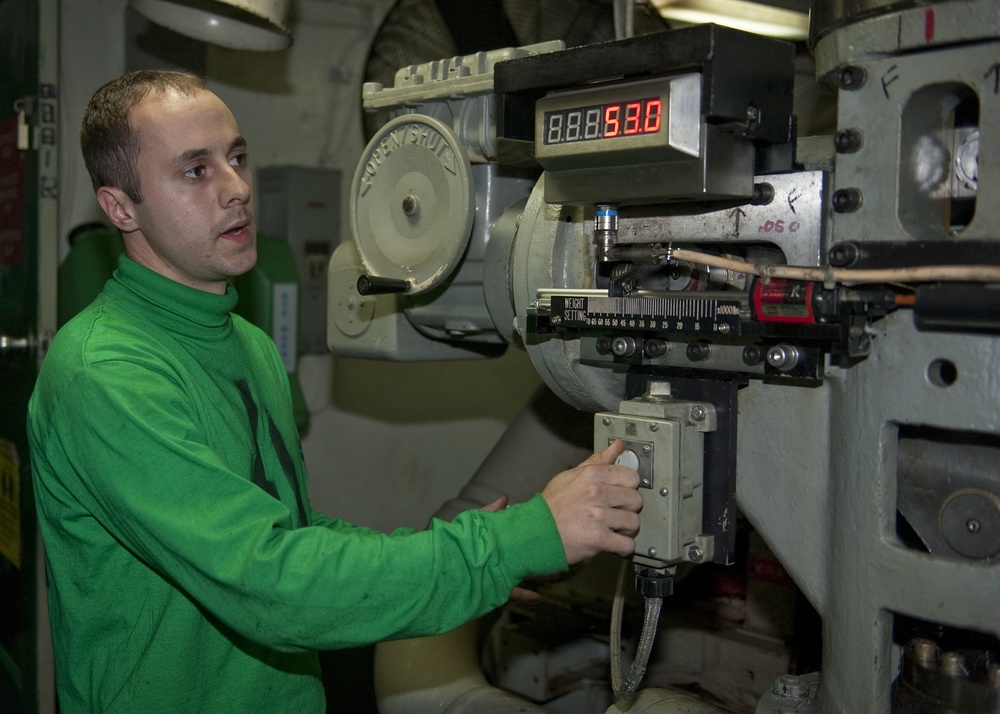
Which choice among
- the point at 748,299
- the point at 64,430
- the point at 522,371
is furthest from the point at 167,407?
the point at 522,371

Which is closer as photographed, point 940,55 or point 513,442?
point 940,55

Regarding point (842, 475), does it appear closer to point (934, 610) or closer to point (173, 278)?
point (934, 610)

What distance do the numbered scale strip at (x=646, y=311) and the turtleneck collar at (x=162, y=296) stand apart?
537 millimetres

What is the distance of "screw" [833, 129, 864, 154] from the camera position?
45.6 inches

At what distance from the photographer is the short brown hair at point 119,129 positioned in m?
1.50

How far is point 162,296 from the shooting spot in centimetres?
149

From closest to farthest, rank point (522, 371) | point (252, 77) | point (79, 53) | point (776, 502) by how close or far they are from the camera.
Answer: point (776, 502)
point (79, 53)
point (252, 77)
point (522, 371)

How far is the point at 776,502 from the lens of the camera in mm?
1325

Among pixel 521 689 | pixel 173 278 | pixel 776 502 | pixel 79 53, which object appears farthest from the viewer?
pixel 79 53

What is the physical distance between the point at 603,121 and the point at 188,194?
67cm

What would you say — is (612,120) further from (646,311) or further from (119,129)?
(119,129)

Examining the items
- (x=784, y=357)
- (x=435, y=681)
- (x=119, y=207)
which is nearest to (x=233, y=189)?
(x=119, y=207)

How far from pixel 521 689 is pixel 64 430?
4.73 ft

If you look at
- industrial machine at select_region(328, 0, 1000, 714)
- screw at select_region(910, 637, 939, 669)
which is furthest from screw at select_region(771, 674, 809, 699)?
screw at select_region(910, 637, 939, 669)
